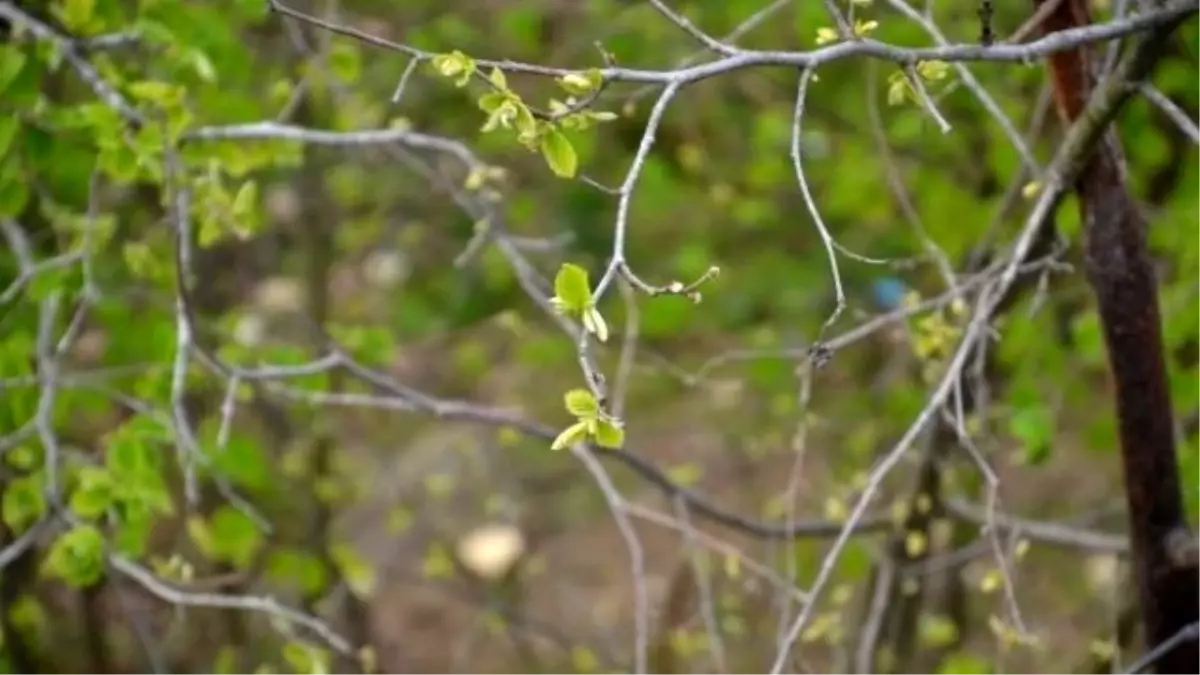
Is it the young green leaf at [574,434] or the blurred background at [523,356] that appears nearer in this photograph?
the young green leaf at [574,434]

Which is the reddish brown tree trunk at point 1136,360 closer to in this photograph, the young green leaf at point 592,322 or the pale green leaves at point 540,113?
the pale green leaves at point 540,113

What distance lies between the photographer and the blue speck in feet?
11.8

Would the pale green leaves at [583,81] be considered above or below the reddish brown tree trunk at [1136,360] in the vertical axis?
above

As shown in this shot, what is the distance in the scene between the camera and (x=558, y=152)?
4.77 feet

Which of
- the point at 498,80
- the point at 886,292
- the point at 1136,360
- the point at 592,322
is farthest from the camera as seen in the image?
the point at 886,292

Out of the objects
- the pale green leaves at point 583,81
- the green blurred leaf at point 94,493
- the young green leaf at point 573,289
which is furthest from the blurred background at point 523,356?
the young green leaf at point 573,289

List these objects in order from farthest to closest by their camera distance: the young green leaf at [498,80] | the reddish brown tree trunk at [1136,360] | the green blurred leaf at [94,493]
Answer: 1. the green blurred leaf at [94,493]
2. the reddish brown tree trunk at [1136,360]
3. the young green leaf at [498,80]

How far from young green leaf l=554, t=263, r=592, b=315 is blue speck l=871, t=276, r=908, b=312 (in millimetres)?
2290

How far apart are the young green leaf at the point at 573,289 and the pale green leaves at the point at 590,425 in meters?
0.08

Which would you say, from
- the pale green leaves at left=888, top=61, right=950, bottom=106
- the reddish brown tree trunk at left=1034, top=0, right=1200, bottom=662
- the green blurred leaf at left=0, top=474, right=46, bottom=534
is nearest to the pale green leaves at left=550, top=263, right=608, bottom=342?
the pale green leaves at left=888, top=61, right=950, bottom=106

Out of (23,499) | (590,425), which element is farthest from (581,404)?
(23,499)

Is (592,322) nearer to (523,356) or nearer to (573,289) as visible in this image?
(573,289)

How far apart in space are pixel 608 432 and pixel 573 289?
0.14m

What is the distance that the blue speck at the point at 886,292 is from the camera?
361 cm
